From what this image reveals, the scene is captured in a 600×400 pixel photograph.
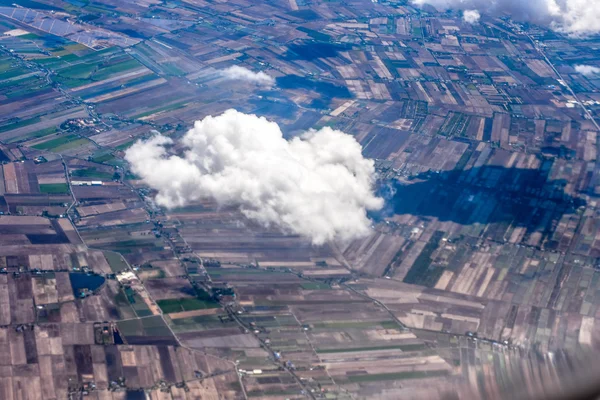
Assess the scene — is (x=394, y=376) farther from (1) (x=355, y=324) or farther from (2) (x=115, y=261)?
(2) (x=115, y=261)

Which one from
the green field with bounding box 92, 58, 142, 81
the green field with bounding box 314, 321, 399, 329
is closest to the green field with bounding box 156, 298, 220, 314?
the green field with bounding box 314, 321, 399, 329

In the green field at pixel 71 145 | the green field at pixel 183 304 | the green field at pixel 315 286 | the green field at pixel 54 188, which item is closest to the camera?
the green field at pixel 183 304

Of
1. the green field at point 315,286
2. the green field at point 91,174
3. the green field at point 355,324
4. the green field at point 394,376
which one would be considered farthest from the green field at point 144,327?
the green field at point 91,174

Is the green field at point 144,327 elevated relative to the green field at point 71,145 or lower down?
lower down

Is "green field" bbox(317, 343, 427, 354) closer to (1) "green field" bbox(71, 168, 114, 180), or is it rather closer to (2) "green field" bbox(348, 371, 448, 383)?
(2) "green field" bbox(348, 371, 448, 383)

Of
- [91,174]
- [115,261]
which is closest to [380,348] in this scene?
[115,261]

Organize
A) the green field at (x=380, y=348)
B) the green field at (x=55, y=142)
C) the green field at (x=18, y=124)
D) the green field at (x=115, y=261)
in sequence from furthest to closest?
the green field at (x=18, y=124)
the green field at (x=55, y=142)
the green field at (x=115, y=261)
the green field at (x=380, y=348)

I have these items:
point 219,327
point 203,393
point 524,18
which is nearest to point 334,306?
point 219,327

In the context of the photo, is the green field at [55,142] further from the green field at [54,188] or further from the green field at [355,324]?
the green field at [355,324]

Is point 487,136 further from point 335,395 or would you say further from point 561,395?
point 561,395

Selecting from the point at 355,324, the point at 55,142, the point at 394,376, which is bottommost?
the point at 394,376
